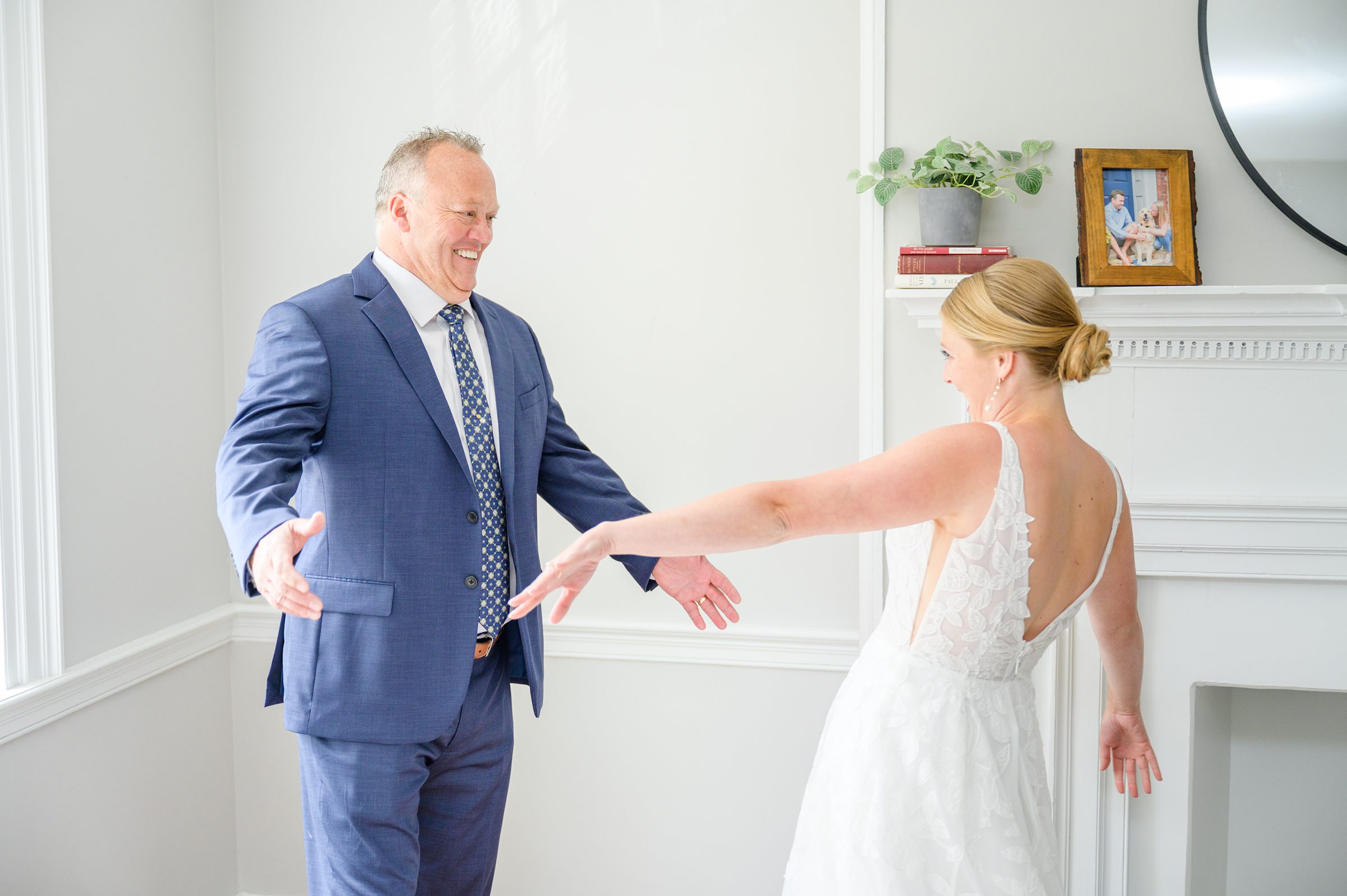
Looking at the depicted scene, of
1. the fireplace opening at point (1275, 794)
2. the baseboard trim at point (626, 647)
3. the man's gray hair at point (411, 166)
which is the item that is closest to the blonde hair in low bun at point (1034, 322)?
the man's gray hair at point (411, 166)

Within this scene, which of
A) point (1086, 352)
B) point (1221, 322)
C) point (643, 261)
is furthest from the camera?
point (643, 261)

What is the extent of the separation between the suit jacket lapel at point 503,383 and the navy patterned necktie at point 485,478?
0.02m

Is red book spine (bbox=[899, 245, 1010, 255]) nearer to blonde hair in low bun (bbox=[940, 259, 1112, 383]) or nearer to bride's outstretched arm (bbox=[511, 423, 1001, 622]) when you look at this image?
blonde hair in low bun (bbox=[940, 259, 1112, 383])

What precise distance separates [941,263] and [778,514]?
1.04 meters

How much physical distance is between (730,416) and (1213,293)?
3.50 ft

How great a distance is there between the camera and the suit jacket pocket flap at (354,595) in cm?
153

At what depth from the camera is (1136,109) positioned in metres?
2.08

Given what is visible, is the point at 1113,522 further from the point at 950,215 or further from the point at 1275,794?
the point at 1275,794

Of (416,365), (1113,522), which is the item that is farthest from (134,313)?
(1113,522)

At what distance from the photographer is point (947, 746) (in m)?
1.39

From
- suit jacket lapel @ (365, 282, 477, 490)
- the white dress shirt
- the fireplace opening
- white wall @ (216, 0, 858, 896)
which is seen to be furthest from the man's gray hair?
the fireplace opening

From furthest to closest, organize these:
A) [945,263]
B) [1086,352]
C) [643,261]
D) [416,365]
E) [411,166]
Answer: [643,261], [945,263], [411,166], [416,365], [1086,352]

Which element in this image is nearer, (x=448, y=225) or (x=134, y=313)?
(x=448, y=225)

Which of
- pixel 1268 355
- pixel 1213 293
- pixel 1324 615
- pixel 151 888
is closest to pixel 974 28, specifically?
pixel 1213 293
